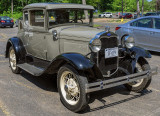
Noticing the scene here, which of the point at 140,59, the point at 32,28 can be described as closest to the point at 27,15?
the point at 32,28

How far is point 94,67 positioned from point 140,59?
1.42m

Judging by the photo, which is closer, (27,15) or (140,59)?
(140,59)

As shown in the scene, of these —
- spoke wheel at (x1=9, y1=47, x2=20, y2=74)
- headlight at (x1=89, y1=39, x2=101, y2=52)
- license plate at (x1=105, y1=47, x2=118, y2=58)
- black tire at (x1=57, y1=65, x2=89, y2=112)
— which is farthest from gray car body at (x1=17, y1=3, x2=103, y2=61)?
black tire at (x1=57, y1=65, x2=89, y2=112)

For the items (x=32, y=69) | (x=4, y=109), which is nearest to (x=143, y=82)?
(x=32, y=69)

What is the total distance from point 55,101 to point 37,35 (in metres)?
1.92

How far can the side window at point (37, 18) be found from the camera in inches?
205

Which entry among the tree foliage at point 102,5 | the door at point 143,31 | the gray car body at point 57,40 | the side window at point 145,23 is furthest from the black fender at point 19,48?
the tree foliage at point 102,5

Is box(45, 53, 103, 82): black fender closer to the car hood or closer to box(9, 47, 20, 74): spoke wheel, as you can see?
the car hood

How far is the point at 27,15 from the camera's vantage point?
5.79 meters

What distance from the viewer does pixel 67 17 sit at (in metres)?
5.27

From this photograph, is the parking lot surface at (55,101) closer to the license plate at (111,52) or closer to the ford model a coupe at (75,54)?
the ford model a coupe at (75,54)

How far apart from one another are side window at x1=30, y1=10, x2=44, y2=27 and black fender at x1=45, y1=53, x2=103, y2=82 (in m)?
1.44

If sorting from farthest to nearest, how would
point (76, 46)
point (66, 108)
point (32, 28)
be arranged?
point (32, 28) → point (76, 46) → point (66, 108)

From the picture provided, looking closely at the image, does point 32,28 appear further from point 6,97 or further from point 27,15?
point 6,97
